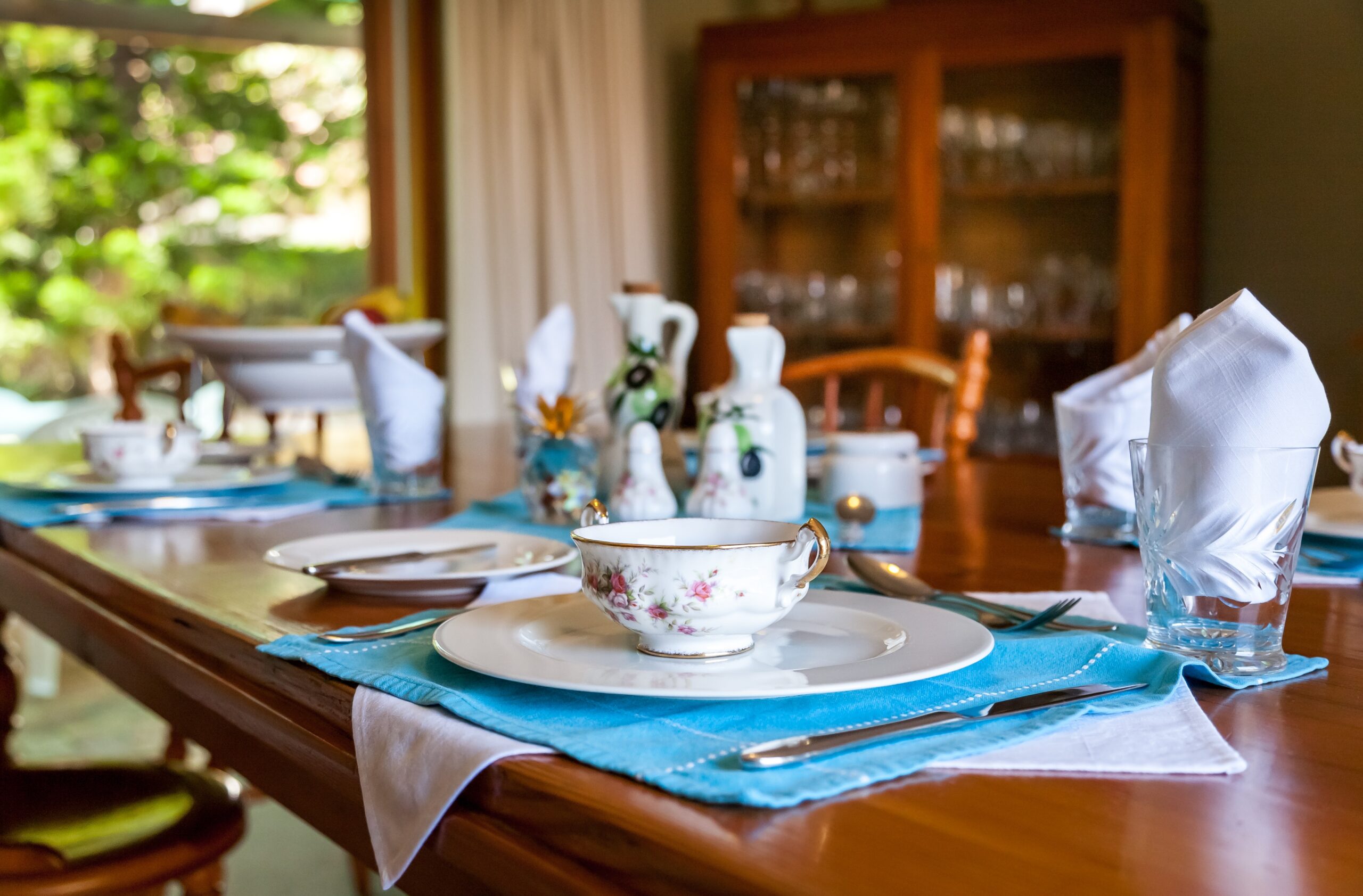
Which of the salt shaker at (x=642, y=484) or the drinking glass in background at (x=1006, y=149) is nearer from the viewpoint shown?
the salt shaker at (x=642, y=484)

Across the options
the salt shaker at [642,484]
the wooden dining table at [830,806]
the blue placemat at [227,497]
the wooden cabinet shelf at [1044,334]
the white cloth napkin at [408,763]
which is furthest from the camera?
→ the wooden cabinet shelf at [1044,334]

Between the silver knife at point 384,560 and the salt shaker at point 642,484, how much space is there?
0.15 m

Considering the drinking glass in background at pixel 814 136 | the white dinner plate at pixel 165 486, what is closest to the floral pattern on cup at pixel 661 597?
the white dinner plate at pixel 165 486

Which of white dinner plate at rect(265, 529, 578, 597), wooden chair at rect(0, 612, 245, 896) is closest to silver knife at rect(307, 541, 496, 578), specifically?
white dinner plate at rect(265, 529, 578, 597)

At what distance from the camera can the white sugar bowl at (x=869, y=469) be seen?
1.20 meters

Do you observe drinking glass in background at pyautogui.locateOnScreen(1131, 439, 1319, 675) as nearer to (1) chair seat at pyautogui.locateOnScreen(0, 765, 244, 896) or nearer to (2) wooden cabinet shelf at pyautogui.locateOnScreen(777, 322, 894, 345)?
(1) chair seat at pyautogui.locateOnScreen(0, 765, 244, 896)

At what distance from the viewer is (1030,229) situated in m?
3.34

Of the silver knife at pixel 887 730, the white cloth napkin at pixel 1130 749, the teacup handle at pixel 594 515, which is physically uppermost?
the teacup handle at pixel 594 515

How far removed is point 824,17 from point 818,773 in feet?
10.5

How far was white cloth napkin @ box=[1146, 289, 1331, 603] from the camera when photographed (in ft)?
2.01

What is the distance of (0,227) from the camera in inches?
212

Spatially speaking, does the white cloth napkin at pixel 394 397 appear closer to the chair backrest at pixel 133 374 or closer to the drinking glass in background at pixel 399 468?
the drinking glass in background at pixel 399 468

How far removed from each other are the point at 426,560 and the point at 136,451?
0.59 meters

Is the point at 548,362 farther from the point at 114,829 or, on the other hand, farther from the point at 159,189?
the point at 159,189
